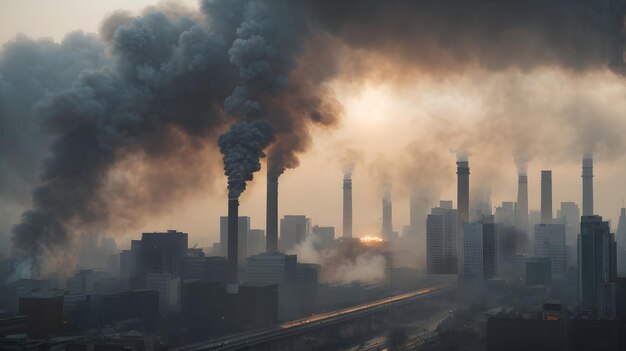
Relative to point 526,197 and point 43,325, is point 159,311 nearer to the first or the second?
point 43,325

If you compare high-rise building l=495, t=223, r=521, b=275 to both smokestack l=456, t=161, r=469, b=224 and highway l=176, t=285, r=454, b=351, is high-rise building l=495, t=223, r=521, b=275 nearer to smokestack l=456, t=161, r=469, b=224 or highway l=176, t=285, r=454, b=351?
smokestack l=456, t=161, r=469, b=224

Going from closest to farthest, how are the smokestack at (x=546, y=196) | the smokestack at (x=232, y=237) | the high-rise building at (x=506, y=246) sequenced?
the smokestack at (x=232, y=237) < the high-rise building at (x=506, y=246) < the smokestack at (x=546, y=196)

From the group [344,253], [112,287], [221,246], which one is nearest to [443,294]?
[344,253]

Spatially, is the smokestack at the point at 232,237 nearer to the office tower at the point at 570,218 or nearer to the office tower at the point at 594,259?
the office tower at the point at 594,259

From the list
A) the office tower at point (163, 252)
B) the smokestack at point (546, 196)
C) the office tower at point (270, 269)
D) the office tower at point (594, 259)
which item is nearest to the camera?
the office tower at point (594, 259)

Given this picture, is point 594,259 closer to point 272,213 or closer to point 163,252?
point 272,213

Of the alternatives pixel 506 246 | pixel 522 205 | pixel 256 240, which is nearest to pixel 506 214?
pixel 522 205

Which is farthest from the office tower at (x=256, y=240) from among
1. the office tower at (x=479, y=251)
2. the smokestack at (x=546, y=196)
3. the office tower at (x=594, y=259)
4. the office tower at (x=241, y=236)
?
the office tower at (x=594, y=259)
